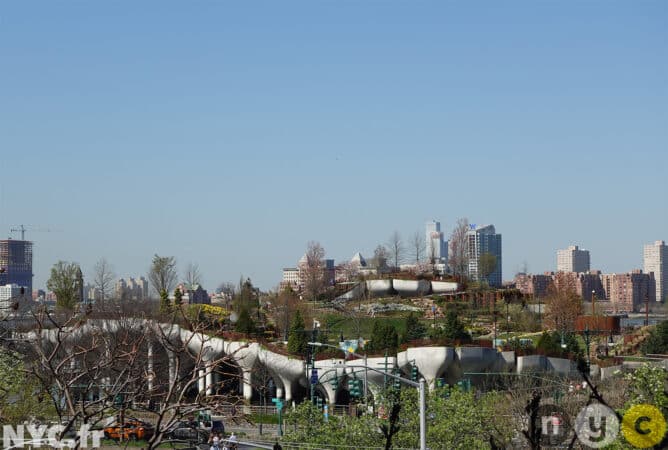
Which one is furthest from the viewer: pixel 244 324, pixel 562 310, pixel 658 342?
pixel 562 310

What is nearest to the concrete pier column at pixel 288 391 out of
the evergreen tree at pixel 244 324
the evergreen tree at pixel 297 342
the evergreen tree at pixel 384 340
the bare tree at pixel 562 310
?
the evergreen tree at pixel 297 342

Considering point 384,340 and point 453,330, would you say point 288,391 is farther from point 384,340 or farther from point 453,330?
point 453,330

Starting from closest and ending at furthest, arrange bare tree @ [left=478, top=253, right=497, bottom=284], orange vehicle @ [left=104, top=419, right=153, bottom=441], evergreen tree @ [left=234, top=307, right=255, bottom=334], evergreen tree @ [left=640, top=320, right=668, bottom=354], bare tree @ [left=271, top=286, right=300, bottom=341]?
orange vehicle @ [left=104, top=419, right=153, bottom=441]
evergreen tree @ [left=640, top=320, right=668, bottom=354]
evergreen tree @ [left=234, top=307, right=255, bottom=334]
bare tree @ [left=271, top=286, right=300, bottom=341]
bare tree @ [left=478, top=253, right=497, bottom=284]

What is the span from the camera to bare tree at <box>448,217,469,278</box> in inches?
4424

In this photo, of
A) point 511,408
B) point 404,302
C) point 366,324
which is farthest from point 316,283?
point 511,408

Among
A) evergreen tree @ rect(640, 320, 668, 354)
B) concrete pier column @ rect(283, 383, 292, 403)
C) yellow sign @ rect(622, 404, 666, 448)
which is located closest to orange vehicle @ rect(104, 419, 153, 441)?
yellow sign @ rect(622, 404, 666, 448)

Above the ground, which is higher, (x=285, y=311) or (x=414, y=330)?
(x=285, y=311)

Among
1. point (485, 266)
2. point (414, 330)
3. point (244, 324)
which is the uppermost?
point (485, 266)

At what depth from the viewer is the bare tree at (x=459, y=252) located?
369 feet

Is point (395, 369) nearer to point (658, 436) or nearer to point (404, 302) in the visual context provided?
point (658, 436)

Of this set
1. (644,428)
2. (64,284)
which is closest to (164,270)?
(64,284)

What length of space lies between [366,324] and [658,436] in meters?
71.7

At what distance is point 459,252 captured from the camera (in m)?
119

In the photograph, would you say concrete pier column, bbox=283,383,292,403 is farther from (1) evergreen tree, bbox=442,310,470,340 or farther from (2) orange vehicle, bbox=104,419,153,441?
(2) orange vehicle, bbox=104,419,153,441
